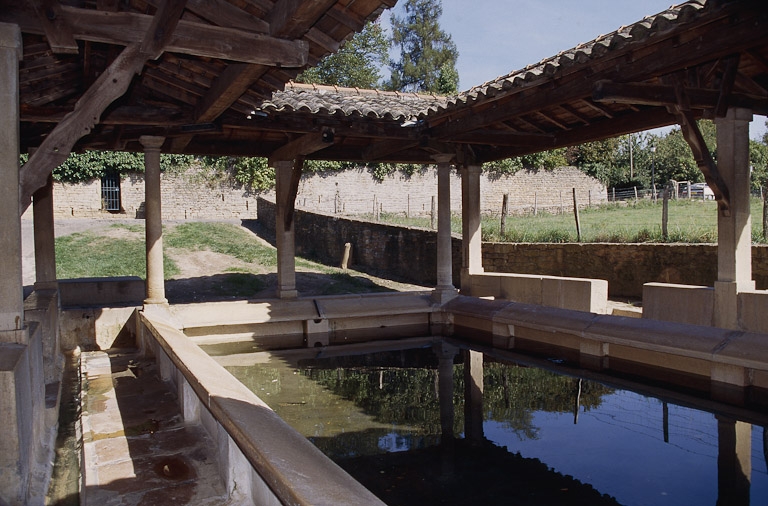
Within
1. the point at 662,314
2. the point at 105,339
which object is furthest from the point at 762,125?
the point at 105,339

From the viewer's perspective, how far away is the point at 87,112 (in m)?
4.17

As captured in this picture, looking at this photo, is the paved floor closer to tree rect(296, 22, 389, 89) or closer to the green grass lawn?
the green grass lawn

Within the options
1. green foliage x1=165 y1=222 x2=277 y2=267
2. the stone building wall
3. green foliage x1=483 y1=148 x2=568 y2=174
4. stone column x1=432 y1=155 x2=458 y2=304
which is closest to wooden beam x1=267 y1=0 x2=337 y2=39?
stone column x1=432 y1=155 x2=458 y2=304

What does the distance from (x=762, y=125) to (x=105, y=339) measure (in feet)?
173

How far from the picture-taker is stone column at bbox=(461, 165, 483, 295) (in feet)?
33.5

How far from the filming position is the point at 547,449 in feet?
15.4

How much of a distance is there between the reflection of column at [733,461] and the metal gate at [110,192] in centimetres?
2254

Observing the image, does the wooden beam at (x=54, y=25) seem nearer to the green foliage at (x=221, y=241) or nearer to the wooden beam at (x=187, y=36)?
the wooden beam at (x=187, y=36)

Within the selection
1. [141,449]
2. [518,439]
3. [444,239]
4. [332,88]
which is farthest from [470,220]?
[141,449]

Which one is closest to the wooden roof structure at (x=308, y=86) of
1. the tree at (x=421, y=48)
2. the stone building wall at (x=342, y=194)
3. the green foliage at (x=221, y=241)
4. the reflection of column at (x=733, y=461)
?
the reflection of column at (x=733, y=461)

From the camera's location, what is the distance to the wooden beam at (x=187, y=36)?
3.80m

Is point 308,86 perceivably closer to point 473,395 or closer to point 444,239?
point 444,239

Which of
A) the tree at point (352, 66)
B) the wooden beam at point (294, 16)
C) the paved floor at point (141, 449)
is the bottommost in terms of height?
the paved floor at point (141, 449)

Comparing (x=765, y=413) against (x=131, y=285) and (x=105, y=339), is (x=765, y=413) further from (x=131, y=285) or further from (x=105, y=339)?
(x=131, y=285)
